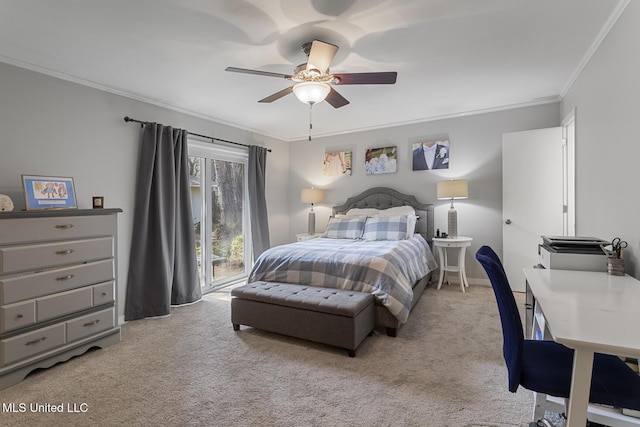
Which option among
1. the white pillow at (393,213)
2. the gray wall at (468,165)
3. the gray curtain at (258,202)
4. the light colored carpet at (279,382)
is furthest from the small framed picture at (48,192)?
the white pillow at (393,213)

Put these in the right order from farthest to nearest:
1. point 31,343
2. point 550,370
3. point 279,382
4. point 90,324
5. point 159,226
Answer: point 159,226
point 90,324
point 31,343
point 279,382
point 550,370

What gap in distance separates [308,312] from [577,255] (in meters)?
1.92

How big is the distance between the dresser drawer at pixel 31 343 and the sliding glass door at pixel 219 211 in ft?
6.34

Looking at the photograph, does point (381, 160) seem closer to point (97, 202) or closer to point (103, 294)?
point (97, 202)

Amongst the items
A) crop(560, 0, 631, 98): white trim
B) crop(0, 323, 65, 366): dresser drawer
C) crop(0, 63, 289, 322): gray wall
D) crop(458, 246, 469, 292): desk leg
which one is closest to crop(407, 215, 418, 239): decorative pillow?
crop(458, 246, 469, 292): desk leg

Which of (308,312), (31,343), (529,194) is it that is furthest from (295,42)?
(529,194)

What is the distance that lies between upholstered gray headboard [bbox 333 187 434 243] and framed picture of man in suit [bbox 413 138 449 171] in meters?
0.50

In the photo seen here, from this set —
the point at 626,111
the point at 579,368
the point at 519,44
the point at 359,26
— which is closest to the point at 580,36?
the point at 519,44

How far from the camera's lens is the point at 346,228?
4504mm

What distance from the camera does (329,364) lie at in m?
2.37

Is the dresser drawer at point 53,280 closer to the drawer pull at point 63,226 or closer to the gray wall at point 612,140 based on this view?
the drawer pull at point 63,226

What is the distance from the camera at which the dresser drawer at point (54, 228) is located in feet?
7.02

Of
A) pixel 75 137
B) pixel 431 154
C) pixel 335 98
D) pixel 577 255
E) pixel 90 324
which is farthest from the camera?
pixel 431 154

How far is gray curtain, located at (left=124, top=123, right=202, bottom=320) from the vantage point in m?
3.45
